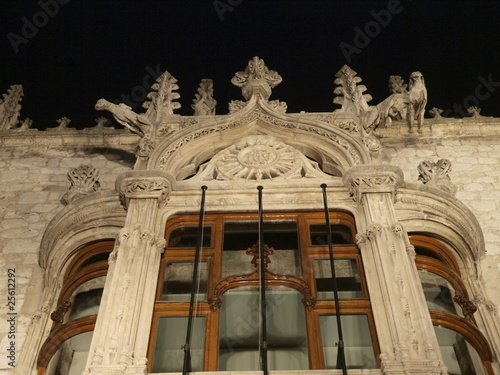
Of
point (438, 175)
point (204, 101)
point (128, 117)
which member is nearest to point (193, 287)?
point (128, 117)

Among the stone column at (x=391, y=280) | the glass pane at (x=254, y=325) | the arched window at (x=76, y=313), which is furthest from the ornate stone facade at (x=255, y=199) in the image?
the glass pane at (x=254, y=325)

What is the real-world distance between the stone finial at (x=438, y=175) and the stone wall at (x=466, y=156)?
0.66 metres

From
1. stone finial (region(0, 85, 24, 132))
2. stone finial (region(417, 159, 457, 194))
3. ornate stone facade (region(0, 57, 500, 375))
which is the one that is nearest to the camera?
ornate stone facade (region(0, 57, 500, 375))

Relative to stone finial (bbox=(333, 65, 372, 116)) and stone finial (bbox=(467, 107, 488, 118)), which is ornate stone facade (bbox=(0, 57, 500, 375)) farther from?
stone finial (bbox=(467, 107, 488, 118))

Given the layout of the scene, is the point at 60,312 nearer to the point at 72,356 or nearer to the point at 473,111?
the point at 72,356

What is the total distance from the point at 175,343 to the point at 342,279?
244 centimetres

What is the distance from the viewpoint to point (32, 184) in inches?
419

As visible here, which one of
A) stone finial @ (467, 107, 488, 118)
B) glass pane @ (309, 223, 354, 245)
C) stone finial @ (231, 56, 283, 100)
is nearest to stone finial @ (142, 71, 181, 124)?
stone finial @ (231, 56, 283, 100)

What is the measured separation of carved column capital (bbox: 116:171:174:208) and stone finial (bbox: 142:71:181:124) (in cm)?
157

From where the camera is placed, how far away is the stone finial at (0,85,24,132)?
39.9ft

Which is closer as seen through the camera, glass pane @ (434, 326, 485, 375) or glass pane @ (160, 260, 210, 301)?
glass pane @ (160, 260, 210, 301)

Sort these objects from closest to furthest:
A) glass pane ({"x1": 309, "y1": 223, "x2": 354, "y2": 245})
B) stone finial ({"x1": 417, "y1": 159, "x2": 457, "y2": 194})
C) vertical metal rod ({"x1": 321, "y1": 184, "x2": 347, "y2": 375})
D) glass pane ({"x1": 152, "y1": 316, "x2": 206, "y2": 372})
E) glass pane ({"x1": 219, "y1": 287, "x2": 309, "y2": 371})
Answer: vertical metal rod ({"x1": 321, "y1": 184, "x2": 347, "y2": 375}), glass pane ({"x1": 152, "y1": 316, "x2": 206, "y2": 372}), glass pane ({"x1": 219, "y1": 287, "x2": 309, "y2": 371}), glass pane ({"x1": 309, "y1": 223, "x2": 354, "y2": 245}), stone finial ({"x1": 417, "y1": 159, "x2": 457, "y2": 194})

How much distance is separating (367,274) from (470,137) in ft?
17.3

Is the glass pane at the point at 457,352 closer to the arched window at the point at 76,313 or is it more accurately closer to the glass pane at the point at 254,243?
the glass pane at the point at 254,243
